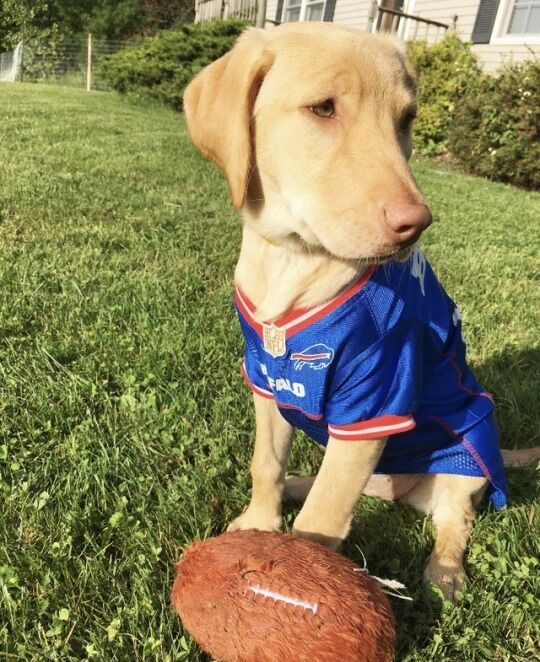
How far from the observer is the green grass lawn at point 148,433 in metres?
1.72

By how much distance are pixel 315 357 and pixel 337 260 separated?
0.32m

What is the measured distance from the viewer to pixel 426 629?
5.85 ft

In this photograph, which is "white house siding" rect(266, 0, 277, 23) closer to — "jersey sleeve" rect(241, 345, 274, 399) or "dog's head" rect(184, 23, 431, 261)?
"dog's head" rect(184, 23, 431, 261)

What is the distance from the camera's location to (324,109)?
1780 mm

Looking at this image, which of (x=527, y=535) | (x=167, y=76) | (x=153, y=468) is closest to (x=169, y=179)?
(x=153, y=468)

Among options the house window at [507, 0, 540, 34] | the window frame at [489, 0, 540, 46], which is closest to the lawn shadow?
the window frame at [489, 0, 540, 46]

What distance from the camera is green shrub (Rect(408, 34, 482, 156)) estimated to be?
37.5ft

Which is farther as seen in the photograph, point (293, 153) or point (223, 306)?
point (223, 306)

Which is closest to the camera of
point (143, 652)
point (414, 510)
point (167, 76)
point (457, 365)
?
point (143, 652)

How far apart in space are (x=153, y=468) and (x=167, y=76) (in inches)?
677

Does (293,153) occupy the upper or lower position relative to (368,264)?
upper

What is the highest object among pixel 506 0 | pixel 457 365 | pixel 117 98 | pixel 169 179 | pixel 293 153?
pixel 506 0

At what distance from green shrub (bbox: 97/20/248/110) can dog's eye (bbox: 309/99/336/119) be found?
1543 centimetres

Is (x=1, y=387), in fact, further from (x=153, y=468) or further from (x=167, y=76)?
(x=167, y=76)
